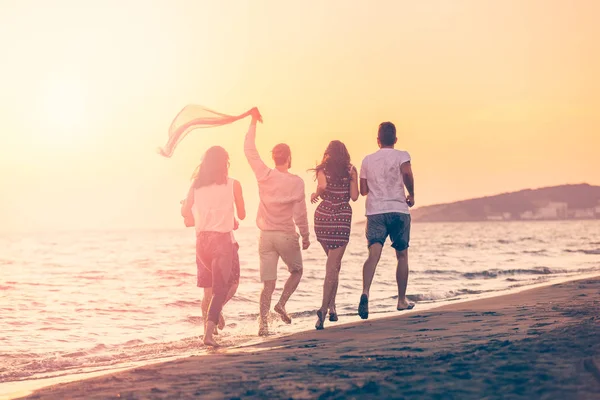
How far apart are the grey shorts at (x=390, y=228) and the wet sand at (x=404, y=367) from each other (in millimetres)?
1271

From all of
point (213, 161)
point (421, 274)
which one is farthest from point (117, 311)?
point (421, 274)

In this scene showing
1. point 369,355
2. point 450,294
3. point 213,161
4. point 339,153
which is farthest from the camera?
point 450,294

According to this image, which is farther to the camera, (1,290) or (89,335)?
(1,290)

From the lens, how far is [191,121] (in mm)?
8344

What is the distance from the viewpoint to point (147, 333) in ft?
32.5

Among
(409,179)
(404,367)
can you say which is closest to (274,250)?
(409,179)

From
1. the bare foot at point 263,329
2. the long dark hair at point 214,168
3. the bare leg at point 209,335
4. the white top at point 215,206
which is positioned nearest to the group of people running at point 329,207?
the bare foot at point 263,329

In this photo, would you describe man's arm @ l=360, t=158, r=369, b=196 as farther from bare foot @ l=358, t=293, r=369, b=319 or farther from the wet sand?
the wet sand

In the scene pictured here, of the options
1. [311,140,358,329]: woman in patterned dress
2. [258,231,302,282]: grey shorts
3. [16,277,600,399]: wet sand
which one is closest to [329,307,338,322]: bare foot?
[311,140,358,329]: woman in patterned dress

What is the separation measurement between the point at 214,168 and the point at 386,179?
6.40 ft

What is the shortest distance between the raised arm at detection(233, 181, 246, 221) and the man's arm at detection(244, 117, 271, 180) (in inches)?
24.3

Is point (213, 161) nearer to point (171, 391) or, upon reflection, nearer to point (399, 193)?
point (399, 193)

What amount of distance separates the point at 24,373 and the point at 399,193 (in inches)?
168

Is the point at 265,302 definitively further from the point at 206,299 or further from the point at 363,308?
the point at 363,308
